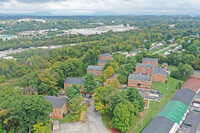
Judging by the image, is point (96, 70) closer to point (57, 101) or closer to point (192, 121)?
point (57, 101)

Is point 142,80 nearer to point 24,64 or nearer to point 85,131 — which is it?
point 85,131

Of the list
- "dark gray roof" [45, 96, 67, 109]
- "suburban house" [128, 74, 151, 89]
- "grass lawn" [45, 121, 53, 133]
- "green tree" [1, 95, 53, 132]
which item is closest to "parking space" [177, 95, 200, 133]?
"suburban house" [128, 74, 151, 89]

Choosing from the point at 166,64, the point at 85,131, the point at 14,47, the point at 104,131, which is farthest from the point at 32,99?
the point at 14,47

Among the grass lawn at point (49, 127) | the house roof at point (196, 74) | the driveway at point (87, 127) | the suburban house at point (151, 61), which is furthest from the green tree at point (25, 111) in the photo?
the house roof at point (196, 74)

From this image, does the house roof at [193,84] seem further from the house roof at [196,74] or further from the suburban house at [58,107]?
the suburban house at [58,107]

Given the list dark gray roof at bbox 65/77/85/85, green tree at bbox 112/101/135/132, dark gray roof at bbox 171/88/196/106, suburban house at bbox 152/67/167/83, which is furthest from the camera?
suburban house at bbox 152/67/167/83

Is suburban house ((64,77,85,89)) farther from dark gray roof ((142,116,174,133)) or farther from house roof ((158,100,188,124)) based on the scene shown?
house roof ((158,100,188,124))
